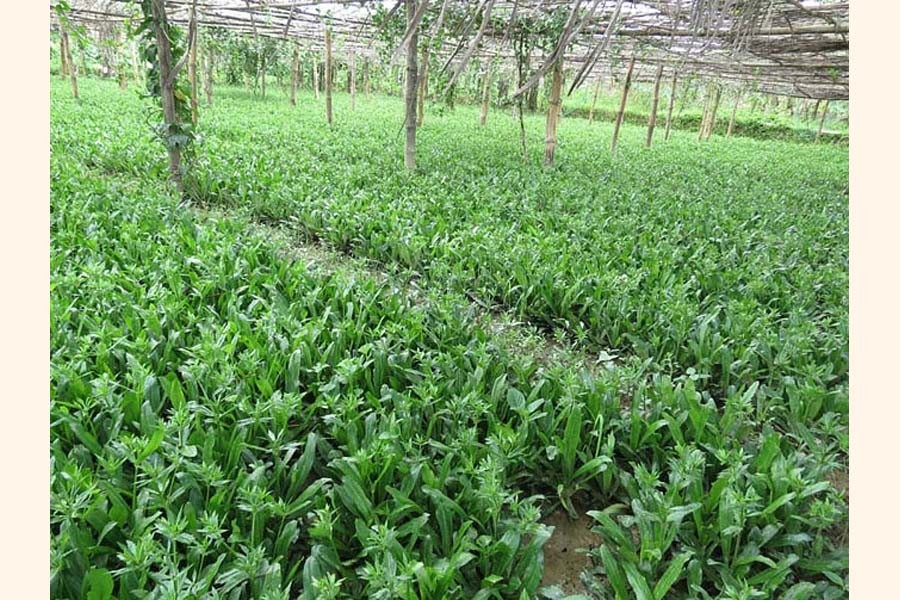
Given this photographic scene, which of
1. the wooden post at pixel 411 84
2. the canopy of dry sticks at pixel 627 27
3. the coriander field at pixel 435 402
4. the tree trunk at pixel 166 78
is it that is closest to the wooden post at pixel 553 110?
the canopy of dry sticks at pixel 627 27

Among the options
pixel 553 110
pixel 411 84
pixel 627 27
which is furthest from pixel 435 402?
pixel 627 27

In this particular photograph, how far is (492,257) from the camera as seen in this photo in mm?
5340

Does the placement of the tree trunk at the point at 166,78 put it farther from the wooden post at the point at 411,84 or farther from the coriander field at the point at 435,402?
the wooden post at the point at 411,84

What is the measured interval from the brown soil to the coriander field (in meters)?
0.02

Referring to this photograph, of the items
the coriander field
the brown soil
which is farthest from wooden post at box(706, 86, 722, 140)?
the brown soil

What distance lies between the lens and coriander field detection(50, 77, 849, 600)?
7.52 ft

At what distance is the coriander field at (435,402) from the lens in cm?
229

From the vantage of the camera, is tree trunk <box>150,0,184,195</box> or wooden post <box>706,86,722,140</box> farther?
wooden post <box>706,86,722,140</box>

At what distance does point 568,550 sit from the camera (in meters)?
2.62

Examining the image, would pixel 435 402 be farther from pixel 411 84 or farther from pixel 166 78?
pixel 411 84

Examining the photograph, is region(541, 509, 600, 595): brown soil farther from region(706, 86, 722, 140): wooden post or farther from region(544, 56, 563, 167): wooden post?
region(706, 86, 722, 140): wooden post

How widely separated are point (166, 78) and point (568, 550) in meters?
6.38

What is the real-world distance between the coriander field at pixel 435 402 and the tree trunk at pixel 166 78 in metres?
0.28

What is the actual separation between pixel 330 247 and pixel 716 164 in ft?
34.6
